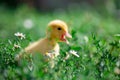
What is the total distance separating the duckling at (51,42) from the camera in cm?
432

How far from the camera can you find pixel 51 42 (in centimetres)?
462

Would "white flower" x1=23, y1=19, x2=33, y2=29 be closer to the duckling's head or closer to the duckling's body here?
the duckling's head

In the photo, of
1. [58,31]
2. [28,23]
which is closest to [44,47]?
[58,31]

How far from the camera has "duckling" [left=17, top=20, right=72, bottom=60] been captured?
14.2ft

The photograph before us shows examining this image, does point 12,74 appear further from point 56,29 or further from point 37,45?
point 56,29

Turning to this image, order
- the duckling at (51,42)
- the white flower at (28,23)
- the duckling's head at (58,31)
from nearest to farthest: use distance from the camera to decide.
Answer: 1. the duckling at (51,42)
2. the duckling's head at (58,31)
3. the white flower at (28,23)

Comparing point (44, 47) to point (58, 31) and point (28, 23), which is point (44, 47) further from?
point (28, 23)

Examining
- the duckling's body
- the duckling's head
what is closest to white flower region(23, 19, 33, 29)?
the duckling's head

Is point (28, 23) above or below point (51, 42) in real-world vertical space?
above

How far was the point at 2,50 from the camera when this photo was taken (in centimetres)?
390

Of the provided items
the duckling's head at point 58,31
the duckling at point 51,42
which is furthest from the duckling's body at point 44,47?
the duckling's head at point 58,31

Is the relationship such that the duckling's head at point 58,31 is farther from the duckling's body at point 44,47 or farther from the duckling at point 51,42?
the duckling's body at point 44,47

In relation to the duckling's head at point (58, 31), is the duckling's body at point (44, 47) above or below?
below

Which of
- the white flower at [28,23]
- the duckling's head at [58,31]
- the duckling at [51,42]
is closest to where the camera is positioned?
the duckling at [51,42]
